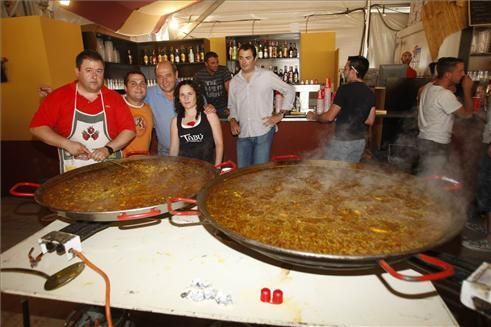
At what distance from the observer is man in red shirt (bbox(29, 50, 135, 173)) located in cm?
223

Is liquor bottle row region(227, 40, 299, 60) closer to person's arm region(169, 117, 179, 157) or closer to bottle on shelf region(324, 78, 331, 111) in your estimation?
bottle on shelf region(324, 78, 331, 111)

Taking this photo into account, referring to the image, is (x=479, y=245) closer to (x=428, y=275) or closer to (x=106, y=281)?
(x=428, y=275)

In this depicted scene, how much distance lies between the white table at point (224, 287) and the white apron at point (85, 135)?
3.20 ft

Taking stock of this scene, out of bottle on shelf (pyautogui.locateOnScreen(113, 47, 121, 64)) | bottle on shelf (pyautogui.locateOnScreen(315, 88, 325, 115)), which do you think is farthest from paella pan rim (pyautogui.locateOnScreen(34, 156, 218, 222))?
bottle on shelf (pyautogui.locateOnScreen(113, 47, 121, 64))

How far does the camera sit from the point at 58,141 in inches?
84.4

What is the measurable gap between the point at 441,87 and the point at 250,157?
2305 millimetres

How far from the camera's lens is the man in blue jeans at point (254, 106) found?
3369 millimetres

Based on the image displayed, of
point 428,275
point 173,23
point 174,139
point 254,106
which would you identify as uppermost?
point 173,23

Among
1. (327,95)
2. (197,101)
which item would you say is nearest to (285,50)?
(327,95)

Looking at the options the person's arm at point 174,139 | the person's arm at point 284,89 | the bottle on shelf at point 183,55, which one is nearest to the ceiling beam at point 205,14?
the bottle on shelf at point 183,55

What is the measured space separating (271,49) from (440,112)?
Result: 4961 mm

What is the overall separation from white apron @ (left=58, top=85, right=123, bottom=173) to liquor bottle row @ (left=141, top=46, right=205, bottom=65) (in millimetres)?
5436

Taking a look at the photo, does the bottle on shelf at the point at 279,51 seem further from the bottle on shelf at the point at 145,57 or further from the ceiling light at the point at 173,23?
the bottle on shelf at the point at 145,57

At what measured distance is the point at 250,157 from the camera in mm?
3670
